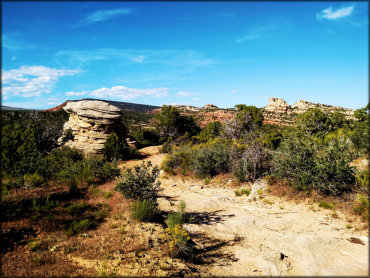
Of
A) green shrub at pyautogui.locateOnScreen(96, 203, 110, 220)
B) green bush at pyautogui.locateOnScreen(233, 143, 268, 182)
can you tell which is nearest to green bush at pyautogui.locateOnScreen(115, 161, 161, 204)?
green shrub at pyautogui.locateOnScreen(96, 203, 110, 220)

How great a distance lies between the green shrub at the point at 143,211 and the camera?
252 inches

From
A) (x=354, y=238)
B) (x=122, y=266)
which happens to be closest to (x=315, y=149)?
(x=354, y=238)

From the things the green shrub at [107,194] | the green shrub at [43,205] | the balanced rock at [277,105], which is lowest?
the green shrub at [107,194]

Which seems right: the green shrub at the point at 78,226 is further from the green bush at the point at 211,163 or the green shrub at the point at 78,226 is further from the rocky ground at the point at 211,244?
the green bush at the point at 211,163

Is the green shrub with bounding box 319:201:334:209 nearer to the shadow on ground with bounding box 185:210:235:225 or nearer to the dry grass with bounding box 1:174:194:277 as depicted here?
the shadow on ground with bounding box 185:210:235:225

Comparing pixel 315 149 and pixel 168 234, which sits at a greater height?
pixel 315 149

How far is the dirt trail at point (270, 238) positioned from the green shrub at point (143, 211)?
4.73 feet

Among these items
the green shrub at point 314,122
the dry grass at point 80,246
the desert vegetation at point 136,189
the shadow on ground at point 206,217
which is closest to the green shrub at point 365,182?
the desert vegetation at point 136,189

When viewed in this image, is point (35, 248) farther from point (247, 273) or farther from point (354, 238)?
point (354, 238)

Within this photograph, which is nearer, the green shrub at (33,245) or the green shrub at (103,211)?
the green shrub at (33,245)

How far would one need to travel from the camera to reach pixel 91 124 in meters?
21.6

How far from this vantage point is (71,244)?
16.0ft

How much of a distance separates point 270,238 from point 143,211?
411 centimetres

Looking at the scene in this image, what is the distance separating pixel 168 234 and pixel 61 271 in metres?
2.75
